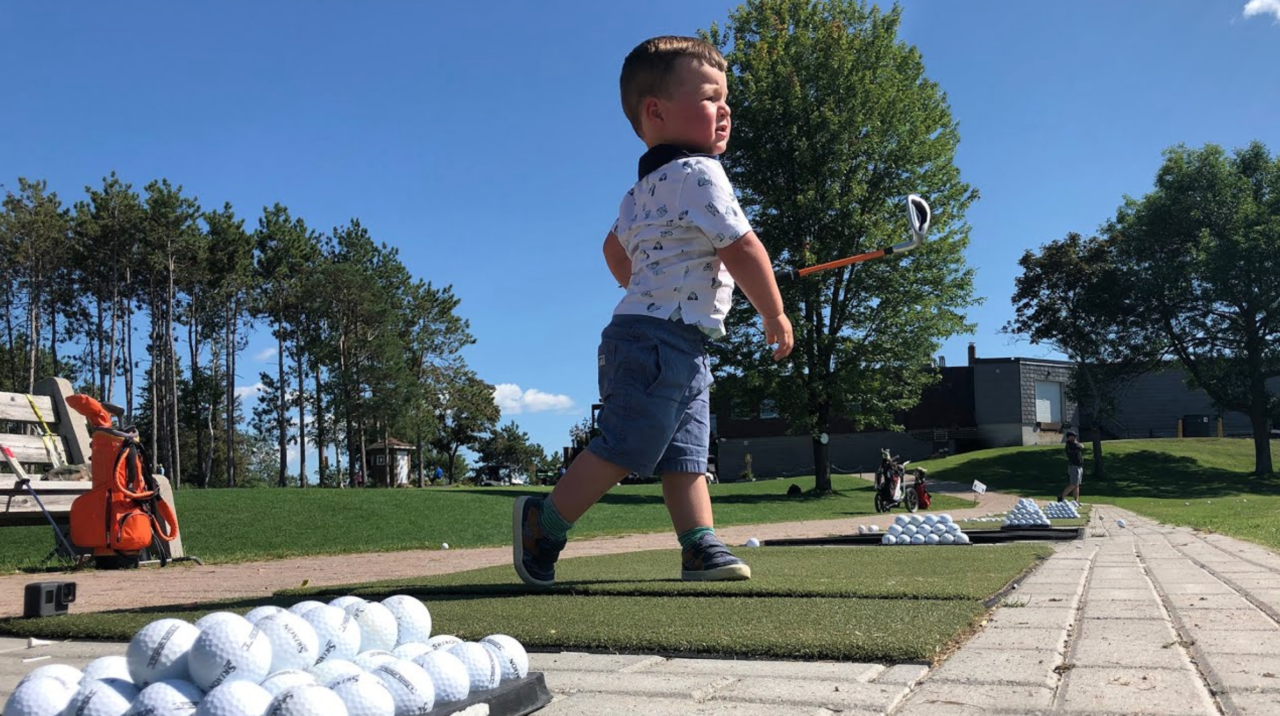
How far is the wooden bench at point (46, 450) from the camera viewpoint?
25.9ft

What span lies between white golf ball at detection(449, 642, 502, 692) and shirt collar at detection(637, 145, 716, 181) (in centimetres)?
263

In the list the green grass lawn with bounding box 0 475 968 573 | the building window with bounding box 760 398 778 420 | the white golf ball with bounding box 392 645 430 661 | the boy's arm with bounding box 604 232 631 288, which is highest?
the boy's arm with bounding box 604 232 631 288

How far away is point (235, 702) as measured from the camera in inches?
62.0

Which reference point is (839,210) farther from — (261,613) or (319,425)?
(319,425)

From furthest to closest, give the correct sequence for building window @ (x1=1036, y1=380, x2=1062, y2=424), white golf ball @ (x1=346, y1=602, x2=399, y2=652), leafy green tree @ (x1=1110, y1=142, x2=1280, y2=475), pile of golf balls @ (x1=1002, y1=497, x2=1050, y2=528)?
1. building window @ (x1=1036, y1=380, x2=1062, y2=424)
2. leafy green tree @ (x1=1110, y1=142, x2=1280, y2=475)
3. pile of golf balls @ (x1=1002, y1=497, x2=1050, y2=528)
4. white golf ball @ (x1=346, y1=602, x2=399, y2=652)

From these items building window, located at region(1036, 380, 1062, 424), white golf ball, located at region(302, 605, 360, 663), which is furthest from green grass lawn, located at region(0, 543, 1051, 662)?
building window, located at region(1036, 380, 1062, 424)

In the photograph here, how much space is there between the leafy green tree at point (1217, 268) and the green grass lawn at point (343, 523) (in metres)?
26.0

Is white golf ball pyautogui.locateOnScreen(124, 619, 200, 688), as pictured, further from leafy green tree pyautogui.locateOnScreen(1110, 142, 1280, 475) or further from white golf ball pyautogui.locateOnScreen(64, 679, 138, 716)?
leafy green tree pyautogui.locateOnScreen(1110, 142, 1280, 475)

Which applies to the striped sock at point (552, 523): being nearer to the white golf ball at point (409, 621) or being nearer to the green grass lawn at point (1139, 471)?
the white golf ball at point (409, 621)

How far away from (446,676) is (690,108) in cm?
302

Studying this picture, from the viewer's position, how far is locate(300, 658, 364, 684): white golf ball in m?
1.77

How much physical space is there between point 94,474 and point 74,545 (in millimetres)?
713

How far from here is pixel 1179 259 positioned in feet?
129

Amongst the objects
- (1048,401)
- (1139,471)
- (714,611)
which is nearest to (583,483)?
(714,611)
